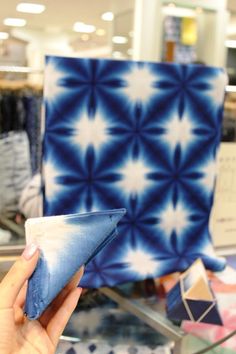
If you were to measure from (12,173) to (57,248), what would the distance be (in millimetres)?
617

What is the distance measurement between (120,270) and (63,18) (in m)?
4.42

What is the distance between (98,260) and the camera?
3.34 feet

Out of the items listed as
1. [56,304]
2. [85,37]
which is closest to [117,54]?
[56,304]

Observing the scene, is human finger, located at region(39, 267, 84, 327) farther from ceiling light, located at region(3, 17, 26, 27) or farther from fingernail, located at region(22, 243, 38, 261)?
ceiling light, located at region(3, 17, 26, 27)

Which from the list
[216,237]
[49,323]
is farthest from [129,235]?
[49,323]

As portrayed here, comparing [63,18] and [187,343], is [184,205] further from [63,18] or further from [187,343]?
[63,18]

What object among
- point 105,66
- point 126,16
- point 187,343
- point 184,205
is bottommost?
point 187,343

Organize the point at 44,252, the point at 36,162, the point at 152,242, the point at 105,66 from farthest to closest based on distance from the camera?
the point at 36,162 < the point at 152,242 < the point at 105,66 < the point at 44,252

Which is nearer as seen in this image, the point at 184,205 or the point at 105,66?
the point at 105,66

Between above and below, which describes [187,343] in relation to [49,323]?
below

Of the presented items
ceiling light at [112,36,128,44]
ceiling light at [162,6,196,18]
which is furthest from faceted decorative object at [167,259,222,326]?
ceiling light at [112,36,128,44]

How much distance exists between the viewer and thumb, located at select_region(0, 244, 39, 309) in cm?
52

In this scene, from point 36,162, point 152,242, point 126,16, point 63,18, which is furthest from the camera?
point 63,18

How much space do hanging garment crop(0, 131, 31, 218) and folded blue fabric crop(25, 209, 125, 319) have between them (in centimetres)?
59
